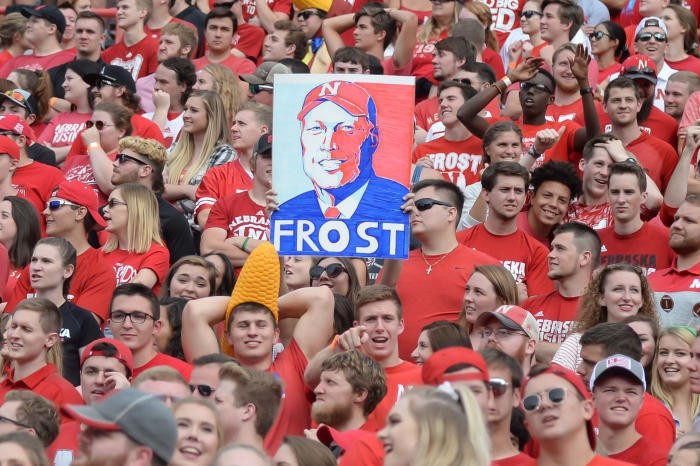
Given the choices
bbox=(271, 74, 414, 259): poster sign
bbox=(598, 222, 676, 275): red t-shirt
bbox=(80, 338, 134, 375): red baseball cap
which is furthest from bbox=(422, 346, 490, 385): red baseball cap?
bbox=(598, 222, 676, 275): red t-shirt

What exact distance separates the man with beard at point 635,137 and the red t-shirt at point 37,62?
222 inches

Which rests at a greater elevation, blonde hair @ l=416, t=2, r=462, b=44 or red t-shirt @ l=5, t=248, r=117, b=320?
blonde hair @ l=416, t=2, r=462, b=44

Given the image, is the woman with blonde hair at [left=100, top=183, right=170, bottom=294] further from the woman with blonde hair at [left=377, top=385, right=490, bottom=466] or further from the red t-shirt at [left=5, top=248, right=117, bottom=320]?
the woman with blonde hair at [left=377, top=385, right=490, bottom=466]

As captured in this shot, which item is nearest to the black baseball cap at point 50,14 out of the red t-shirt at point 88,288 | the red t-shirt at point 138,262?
the red t-shirt at point 138,262

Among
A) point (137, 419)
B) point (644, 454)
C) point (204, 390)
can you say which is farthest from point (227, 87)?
point (137, 419)

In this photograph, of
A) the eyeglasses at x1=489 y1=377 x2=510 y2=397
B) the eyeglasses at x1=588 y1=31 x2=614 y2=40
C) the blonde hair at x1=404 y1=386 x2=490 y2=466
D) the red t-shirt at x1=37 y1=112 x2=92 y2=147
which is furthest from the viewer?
the eyeglasses at x1=588 y1=31 x2=614 y2=40

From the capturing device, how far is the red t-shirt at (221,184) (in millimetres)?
10281

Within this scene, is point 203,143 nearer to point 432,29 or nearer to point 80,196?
point 80,196

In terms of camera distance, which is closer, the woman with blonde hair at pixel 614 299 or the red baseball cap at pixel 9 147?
the woman with blonde hair at pixel 614 299

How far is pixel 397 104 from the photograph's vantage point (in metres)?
8.14

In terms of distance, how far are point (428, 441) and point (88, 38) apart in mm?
8900

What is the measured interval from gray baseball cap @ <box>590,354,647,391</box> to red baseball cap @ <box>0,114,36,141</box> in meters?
5.46

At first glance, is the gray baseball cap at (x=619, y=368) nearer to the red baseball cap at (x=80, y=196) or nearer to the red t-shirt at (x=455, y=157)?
the red t-shirt at (x=455, y=157)

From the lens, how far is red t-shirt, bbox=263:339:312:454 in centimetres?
699
